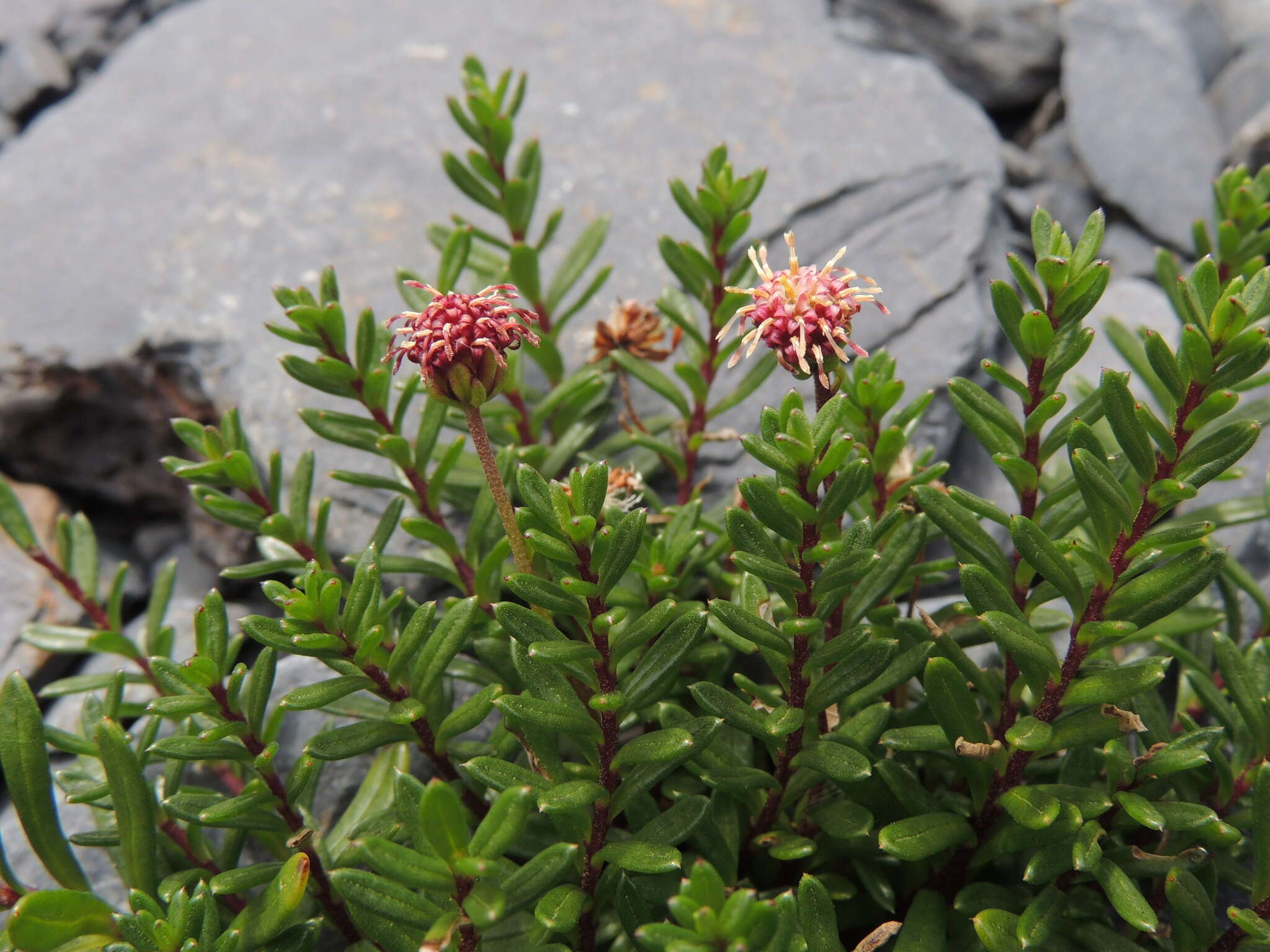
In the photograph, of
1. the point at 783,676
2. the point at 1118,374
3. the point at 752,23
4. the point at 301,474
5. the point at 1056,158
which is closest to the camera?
the point at 1118,374

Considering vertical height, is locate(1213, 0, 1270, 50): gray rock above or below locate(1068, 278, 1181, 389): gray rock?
above

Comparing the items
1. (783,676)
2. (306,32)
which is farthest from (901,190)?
(306,32)

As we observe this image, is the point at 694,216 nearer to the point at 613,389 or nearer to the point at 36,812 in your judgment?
the point at 613,389

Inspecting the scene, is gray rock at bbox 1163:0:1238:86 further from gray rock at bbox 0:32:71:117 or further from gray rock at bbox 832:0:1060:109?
gray rock at bbox 0:32:71:117

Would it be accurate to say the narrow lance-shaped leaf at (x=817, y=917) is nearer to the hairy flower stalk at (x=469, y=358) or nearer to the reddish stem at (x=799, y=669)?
the reddish stem at (x=799, y=669)

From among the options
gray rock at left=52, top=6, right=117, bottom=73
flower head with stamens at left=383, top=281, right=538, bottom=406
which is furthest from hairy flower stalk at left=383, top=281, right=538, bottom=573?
gray rock at left=52, top=6, right=117, bottom=73
